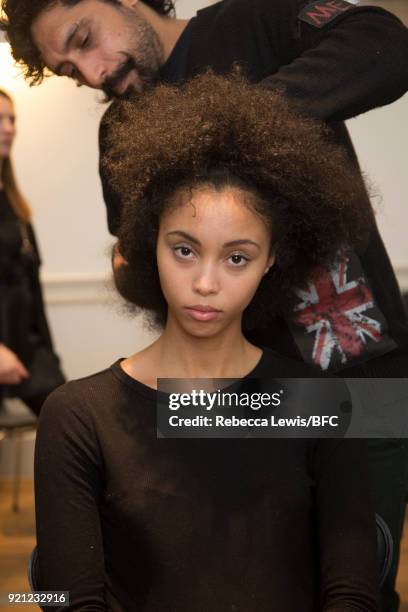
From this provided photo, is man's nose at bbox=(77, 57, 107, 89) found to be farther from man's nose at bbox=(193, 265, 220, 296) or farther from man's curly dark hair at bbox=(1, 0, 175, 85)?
man's nose at bbox=(193, 265, 220, 296)

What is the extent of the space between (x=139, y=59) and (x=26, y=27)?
0.18m

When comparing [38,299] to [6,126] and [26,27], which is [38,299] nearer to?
[6,126]

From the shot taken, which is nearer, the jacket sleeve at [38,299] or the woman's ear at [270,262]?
the woman's ear at [270,262]

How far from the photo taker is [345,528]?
97 cm

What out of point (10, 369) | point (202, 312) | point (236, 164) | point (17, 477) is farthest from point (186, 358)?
point (17, 477)

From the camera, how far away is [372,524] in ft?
3.24

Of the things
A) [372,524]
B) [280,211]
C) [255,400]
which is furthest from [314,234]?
[372,524]

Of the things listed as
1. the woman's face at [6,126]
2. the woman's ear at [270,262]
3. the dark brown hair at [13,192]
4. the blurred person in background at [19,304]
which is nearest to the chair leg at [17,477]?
A: the blurred person in background at [19,304]

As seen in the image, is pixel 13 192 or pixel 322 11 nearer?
pixel 322 11

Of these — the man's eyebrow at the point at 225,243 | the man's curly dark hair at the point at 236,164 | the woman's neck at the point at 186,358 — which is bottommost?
the woman's neck at the point at 186,358

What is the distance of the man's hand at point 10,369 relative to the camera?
4.09 ft

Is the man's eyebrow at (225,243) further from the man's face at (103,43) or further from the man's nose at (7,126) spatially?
the man's nose at (7,126)

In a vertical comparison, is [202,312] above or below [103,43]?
below

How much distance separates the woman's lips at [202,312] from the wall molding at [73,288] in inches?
17.5
